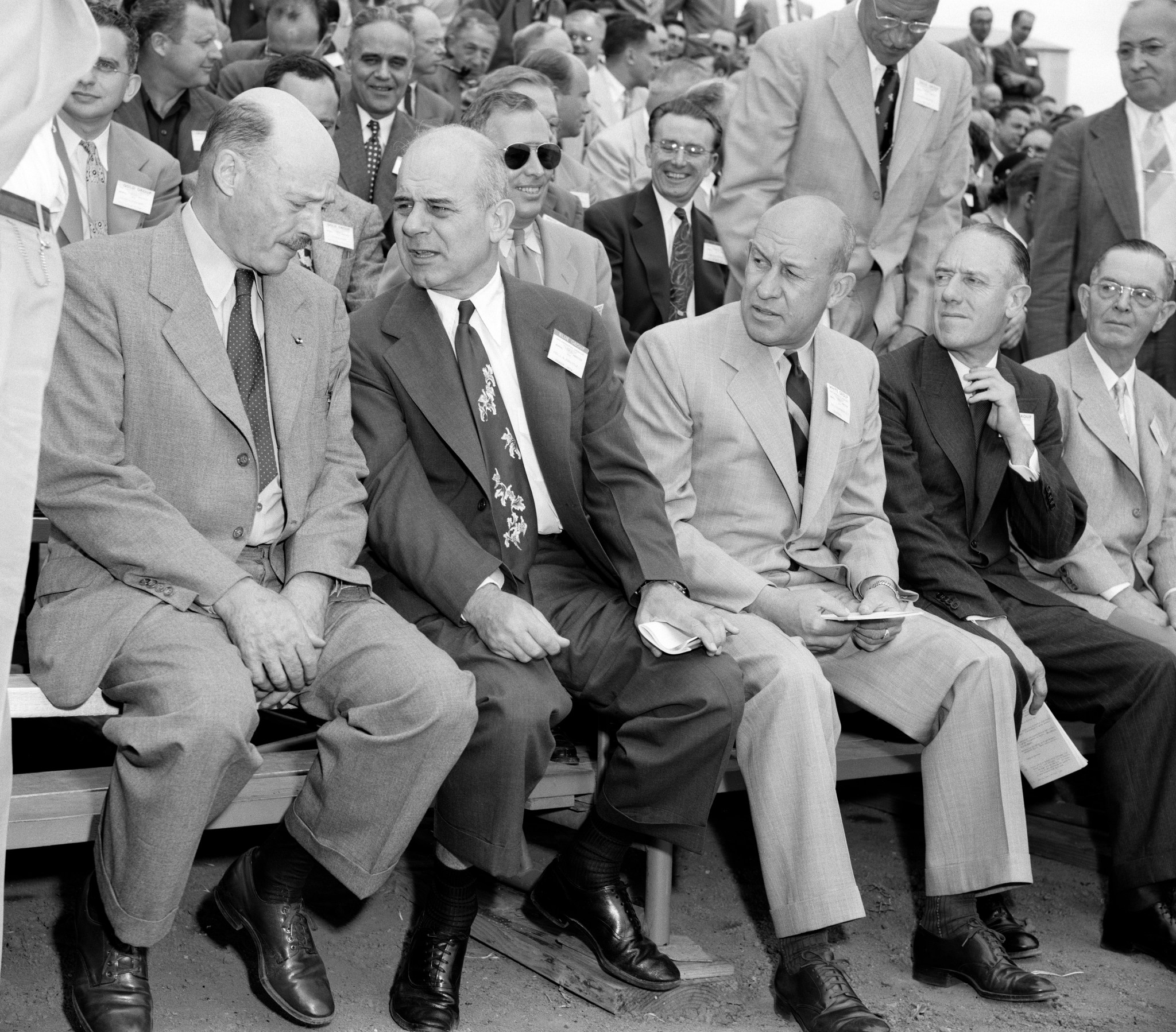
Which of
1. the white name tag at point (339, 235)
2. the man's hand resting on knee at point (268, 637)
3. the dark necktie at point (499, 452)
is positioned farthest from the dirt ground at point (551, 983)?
the white name tag at point (339, 235)

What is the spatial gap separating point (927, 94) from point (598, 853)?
2710mm

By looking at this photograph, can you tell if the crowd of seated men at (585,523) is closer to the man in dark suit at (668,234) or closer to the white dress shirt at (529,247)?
the white dress shirt at (529,247)

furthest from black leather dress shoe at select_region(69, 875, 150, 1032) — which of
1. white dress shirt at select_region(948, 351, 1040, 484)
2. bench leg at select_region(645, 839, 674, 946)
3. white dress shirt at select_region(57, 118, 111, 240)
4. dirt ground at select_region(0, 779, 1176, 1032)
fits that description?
white dress shirt at select_region(57, 118, 111, 240)

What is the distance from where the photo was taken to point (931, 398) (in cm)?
388

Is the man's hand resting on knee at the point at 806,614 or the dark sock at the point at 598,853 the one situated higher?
the man's hand resting on knee at the point at 806,614

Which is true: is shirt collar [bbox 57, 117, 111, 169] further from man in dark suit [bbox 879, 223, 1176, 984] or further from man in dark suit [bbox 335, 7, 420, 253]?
man in dark suit [bbox 879, 223, 1176, 984]

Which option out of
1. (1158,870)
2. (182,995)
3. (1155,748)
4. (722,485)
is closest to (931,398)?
(722,485)

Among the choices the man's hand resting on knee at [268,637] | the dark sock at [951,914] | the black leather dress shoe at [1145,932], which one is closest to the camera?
the man's hand resting on knee at [268,637]

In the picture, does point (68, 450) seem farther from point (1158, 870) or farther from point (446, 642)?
point (1158, 870)

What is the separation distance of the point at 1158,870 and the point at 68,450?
2.70 meters

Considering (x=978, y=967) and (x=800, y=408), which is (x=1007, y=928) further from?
(x=800, y=408)

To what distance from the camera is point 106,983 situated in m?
2.49

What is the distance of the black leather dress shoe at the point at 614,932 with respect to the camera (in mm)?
3023

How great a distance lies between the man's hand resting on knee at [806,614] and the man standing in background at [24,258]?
1.81 meters
